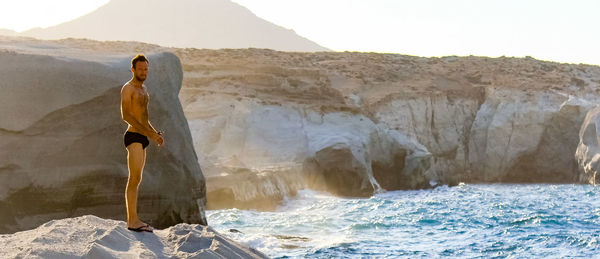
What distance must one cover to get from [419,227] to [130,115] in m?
11.1

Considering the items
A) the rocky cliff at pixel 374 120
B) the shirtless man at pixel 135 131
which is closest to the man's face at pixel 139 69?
the shirtless man at pixel 135 131

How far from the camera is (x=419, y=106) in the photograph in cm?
3959

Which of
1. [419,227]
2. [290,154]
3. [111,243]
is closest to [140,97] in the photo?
[111,243]

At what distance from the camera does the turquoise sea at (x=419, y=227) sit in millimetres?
13703

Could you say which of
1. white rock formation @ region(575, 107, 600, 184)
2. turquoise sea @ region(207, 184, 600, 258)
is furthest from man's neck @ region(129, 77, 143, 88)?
white rock formation @ region(575, 107, 600, 184)

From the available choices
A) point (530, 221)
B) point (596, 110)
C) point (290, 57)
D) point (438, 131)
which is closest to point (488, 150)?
point (438, 131)

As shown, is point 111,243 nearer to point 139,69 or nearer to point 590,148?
point 139,69

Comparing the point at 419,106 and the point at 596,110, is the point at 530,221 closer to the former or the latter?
the point at 596,110

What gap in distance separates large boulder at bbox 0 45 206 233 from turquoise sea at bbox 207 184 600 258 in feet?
7.58

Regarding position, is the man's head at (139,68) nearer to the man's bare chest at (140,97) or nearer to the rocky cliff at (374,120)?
the man's bare chest at (140,97)

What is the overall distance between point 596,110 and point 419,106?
30.3ft

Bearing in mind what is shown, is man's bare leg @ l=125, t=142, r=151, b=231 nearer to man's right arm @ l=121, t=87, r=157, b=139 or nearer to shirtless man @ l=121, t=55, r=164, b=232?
shirtless man @ l=121, t=55, r=164, b=232

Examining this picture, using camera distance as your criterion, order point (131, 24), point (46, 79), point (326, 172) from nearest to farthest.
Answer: point (46, 79), point (326, 172), point (131, 24)

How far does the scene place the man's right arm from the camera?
7215 mm
